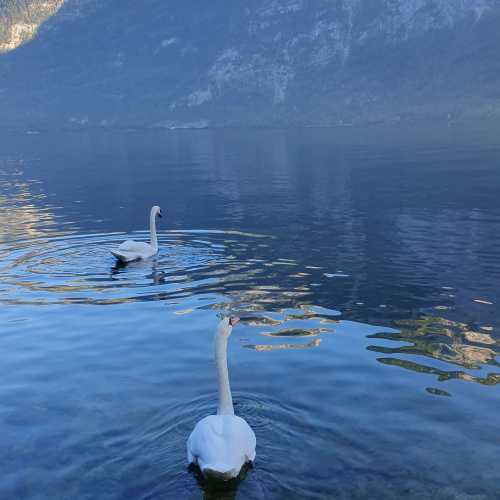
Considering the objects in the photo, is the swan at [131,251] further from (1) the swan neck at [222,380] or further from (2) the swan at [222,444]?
(2) the swan at [222,444]

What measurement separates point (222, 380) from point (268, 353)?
7223 millimetres

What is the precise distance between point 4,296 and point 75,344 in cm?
744

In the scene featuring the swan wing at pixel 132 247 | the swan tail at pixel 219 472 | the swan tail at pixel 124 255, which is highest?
the swan tail at pixel 219 472

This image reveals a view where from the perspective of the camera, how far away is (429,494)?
12758mm

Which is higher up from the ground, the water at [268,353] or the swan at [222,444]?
the swan at [222,444]

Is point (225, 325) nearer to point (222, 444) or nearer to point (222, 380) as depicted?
point (222, 380)

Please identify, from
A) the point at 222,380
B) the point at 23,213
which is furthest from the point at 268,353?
the point at 23,213

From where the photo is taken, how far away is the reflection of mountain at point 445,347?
18.9 meters

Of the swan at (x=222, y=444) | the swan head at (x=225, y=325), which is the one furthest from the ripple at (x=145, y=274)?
the swan at (x=222, y=444)

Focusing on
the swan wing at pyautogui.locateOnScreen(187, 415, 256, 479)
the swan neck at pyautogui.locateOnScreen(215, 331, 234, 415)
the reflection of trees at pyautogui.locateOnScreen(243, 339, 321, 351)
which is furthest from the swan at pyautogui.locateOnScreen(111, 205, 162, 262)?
the swan wing at pyautogui.locateOnScreen(187, 415, 256, 479)

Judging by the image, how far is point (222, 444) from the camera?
1207 centimetres

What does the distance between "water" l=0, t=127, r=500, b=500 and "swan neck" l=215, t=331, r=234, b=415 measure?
1259 mm

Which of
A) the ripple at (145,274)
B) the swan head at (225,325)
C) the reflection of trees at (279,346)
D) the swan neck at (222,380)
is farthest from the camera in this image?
the ripple at (145,274)

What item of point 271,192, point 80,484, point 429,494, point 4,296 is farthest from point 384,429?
point 271,192
